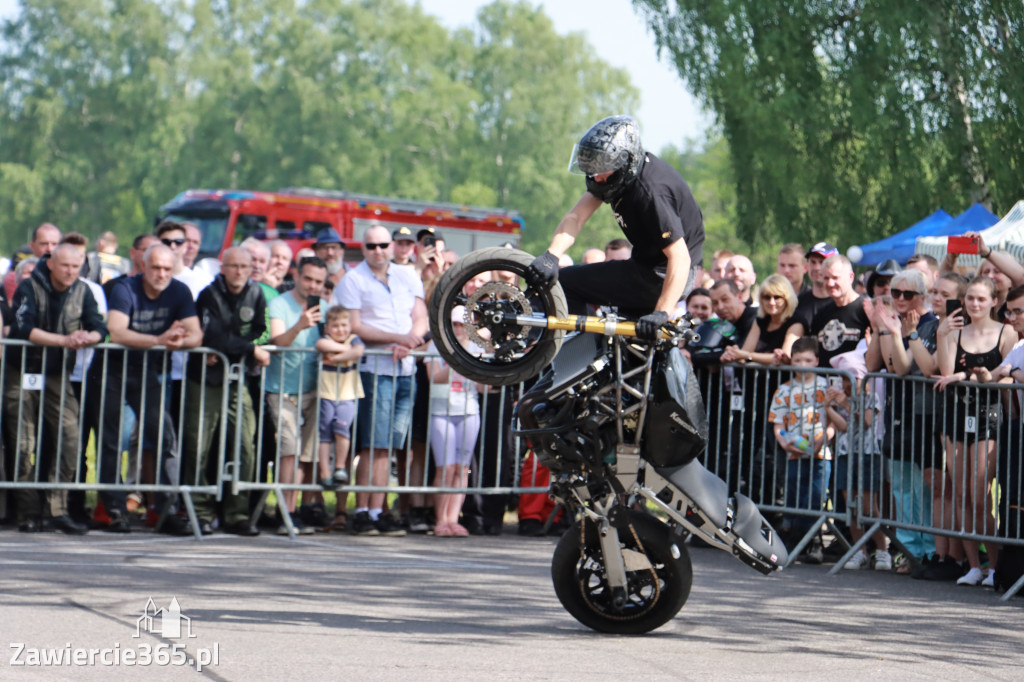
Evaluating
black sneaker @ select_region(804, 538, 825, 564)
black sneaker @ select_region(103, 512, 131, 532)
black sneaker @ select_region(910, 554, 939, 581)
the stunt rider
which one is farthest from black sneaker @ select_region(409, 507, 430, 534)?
the stunt rider

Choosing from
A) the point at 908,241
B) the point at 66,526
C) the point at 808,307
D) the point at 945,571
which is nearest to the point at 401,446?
the point at 66,526

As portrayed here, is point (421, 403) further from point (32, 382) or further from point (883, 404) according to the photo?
point (883, 404)

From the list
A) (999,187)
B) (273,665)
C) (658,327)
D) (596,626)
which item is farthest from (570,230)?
(999,187)

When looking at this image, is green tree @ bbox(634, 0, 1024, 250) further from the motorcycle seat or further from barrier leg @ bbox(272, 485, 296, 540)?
the motorcycle seat

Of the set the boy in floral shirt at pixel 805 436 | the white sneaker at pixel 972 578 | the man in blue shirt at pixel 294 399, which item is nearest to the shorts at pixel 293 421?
the man in blue shirt at pixel 294 399

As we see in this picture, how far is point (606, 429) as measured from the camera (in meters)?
6.39

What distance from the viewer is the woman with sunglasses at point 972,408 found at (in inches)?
340

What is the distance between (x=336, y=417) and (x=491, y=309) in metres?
4.27

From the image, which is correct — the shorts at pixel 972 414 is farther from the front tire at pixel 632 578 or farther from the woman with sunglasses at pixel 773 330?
the front tire at pixel 632 578

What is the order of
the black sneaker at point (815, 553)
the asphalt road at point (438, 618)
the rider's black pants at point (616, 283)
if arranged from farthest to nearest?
the black sneaker at point (815, 553), the rider's black pants at point (616, 283), the asphalt road at point (438, 618)

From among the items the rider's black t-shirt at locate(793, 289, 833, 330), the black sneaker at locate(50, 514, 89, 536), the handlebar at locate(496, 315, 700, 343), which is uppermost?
the rider's black t-shirt at locate(793, 289, 833, 330)

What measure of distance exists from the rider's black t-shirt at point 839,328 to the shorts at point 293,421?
3647 mm

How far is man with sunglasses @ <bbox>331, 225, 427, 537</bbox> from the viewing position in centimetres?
1030

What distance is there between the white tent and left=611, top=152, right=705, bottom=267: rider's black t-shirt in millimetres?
7686
